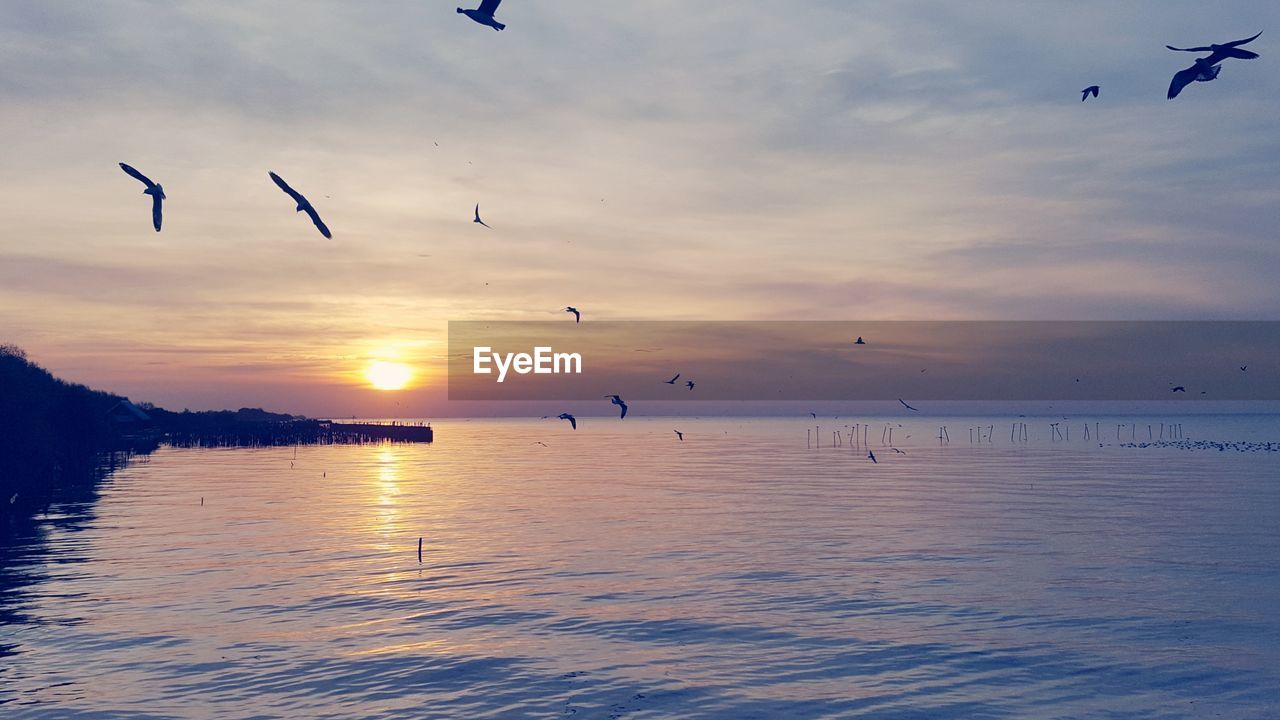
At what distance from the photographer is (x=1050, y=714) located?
17828 millimetres

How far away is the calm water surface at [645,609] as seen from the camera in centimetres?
1892

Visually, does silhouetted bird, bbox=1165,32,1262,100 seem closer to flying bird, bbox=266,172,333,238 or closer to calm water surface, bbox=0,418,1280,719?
calm water surface, bbox=0,418,1280,719

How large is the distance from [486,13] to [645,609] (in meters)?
18.0

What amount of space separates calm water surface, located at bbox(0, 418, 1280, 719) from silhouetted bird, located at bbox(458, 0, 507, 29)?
12799 millimetres

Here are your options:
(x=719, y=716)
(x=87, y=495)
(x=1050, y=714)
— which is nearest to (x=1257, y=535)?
(x=1050, y=714)

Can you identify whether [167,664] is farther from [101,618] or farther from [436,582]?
[436,582]

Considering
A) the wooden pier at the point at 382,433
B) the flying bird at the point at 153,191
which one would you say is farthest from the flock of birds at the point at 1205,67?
the wooden pier at the point at 382,433

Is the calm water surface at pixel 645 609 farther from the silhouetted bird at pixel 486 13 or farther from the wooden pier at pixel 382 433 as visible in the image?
the wooden pier at pixel 382 433

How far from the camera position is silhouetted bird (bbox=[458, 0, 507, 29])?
574 inches

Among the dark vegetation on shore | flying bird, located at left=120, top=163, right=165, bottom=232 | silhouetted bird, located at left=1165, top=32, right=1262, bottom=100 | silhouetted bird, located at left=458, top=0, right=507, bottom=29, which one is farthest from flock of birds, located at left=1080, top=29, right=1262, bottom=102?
the dark vegetation on shore

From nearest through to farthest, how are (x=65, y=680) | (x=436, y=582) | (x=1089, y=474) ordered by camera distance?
(x=65, y=680)
(x=436, y=582)
(x=1089, y=474)

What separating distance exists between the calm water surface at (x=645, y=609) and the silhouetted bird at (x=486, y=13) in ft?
42.0

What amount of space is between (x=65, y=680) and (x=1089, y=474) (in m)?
82.3

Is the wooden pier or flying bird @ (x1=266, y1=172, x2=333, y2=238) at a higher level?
flying bird @ (x1=266, y1=172, x2=333, y2=238)
